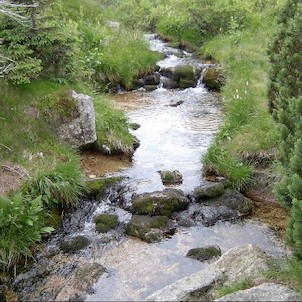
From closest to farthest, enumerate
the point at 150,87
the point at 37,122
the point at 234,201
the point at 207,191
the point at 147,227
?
the point at 147,227 → the point at 234,201 → the point at 207,191 → the point at 37,122 → the point at 150,87

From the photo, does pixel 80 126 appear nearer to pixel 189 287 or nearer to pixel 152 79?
pixel 189 287

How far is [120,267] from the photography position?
797 cm

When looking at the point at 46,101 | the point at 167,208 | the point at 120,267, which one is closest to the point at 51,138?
the point at 46,101

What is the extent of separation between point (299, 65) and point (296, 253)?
10.8 feet

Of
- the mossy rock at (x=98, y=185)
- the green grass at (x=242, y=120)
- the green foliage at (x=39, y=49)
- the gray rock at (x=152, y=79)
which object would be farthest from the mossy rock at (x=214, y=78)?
the mossy rock at (x=98, y=185)

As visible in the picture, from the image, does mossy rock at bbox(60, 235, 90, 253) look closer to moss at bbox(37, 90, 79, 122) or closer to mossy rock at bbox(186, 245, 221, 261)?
mossy rock at bbox(186, 245, 221, 261)

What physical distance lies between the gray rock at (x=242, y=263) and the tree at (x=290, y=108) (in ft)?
1.99

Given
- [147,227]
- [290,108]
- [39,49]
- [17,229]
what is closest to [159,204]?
[147,227]

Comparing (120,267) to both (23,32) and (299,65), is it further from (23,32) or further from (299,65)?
(23,32)

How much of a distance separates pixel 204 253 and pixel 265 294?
2.46 meters

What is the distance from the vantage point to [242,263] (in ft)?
22.5

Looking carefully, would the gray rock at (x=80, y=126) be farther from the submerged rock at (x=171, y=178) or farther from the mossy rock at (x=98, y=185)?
the submerged rock at (x=171, y=178)

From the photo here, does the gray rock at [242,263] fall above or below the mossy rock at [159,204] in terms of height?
above

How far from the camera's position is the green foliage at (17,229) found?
773 centimetres
